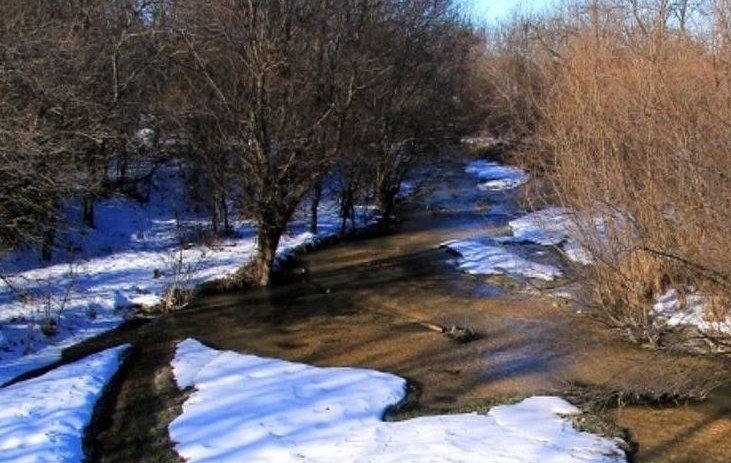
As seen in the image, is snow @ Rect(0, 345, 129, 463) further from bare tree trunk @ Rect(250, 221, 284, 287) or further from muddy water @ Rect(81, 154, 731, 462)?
bare tree trunk @ Rect(250, 221, 284, 287)

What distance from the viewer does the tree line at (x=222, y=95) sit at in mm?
14406

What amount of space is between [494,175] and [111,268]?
75.8 ft

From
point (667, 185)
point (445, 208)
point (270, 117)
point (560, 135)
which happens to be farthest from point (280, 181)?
point (445, 208)

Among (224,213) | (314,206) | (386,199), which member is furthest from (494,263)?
(386,199)

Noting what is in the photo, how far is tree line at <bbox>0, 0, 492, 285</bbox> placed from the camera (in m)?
14.4

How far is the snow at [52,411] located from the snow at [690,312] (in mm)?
8503

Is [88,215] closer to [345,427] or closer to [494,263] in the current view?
[494,263]

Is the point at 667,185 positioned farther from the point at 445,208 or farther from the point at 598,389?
the point at 445,208

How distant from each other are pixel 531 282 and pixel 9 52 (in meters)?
10.8

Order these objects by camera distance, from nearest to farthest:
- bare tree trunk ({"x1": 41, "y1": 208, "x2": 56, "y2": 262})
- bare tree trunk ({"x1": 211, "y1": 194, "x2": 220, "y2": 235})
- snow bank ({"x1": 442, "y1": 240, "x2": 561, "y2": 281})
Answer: bare tree trunk ({"x1": 41, "y1": 208, "x2": 56, "y2": 262})
snow bank ({"x1": 442, "y1": 240, "x2": 561, "y2": 281})
bare tree trunk ({"x1": 211, "y1": 194, "x2": 220, "y2": 235})

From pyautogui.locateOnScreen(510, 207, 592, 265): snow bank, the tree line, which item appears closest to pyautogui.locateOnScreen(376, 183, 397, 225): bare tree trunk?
the tree line

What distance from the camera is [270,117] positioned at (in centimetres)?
1827

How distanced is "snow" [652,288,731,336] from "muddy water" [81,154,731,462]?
57 centimetres

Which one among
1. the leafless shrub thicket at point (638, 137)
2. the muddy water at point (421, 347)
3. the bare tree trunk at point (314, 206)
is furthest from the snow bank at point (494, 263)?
the bare tree trunk at point (314, 206)
